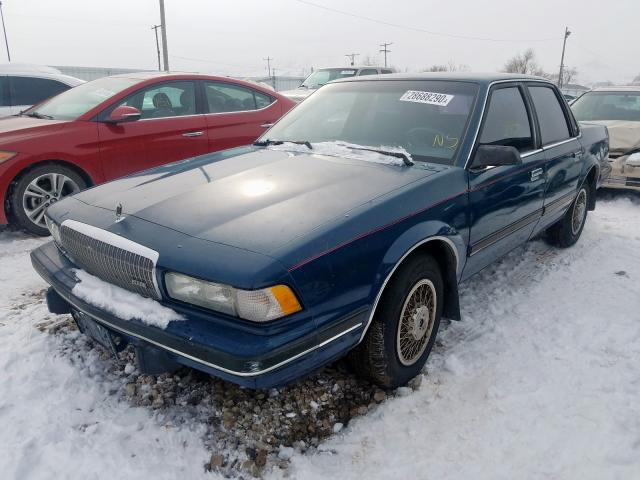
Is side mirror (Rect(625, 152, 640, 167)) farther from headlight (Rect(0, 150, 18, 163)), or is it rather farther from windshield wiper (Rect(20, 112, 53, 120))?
headlight (Rect(0, 150, 18, 163))

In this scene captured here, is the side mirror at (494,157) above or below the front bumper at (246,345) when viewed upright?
above

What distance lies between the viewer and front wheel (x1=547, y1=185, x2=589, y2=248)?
4.54m

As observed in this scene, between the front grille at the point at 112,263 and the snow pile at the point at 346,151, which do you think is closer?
the front grille at the point at 112,263

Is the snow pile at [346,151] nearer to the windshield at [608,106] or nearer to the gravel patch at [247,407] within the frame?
the gravel patch at [247,407]

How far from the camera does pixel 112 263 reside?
2172 mm

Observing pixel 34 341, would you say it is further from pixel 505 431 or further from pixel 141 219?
pixel 505 431

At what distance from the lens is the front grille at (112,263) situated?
206 centimetres

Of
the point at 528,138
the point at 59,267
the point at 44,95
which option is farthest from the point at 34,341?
the point at 44,95

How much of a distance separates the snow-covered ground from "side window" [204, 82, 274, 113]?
2.99m

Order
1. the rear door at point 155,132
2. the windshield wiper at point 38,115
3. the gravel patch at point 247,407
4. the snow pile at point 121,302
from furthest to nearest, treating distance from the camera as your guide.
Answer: the windshield wiper at point 38,115 → the rear door at point 155,132 → the gravel patch at point 247,407 → the snow pile at point 121,302

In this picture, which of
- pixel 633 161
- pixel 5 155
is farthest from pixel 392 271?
pixel 633 161

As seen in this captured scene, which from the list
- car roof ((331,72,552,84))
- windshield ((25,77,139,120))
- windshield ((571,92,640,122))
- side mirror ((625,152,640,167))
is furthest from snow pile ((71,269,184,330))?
windshield ((571,92,640,122))

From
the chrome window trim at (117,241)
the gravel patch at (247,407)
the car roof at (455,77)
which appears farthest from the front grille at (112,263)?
the car roof at (455,77)

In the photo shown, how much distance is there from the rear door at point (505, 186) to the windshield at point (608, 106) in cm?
476
